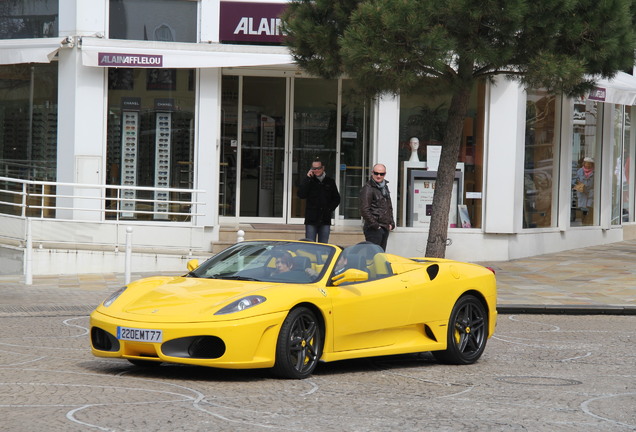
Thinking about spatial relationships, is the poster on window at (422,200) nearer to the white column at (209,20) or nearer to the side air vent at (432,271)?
the white column at (209,20)

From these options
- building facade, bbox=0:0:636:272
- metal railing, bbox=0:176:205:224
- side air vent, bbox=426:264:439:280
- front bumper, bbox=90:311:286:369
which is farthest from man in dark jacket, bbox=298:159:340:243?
front bumper, bbox=90:311:286:369

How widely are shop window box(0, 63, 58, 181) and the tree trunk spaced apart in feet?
24.8

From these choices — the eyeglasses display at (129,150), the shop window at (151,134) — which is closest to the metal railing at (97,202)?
the shop window at (151,134)

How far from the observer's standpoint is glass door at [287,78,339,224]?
72.3 ft

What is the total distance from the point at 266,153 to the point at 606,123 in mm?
8074

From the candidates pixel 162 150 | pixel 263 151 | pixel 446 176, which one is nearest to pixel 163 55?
pixel 162 150

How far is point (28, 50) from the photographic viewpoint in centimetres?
2025

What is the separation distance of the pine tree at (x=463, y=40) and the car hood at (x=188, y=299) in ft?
21.4

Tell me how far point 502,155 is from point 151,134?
6618 millimetres

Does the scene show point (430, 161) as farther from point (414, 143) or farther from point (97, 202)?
point (97, 202)

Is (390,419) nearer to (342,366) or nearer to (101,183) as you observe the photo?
(342,366)

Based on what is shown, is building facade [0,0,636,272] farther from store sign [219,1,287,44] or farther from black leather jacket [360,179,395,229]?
black leather jacket [360,179,395,229]

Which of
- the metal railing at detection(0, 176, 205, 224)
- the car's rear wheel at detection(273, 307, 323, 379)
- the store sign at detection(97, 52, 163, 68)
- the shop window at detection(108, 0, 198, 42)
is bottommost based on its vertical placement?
the car's rear wheel at detection(273, 307, 323, 379)

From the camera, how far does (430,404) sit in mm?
7750
